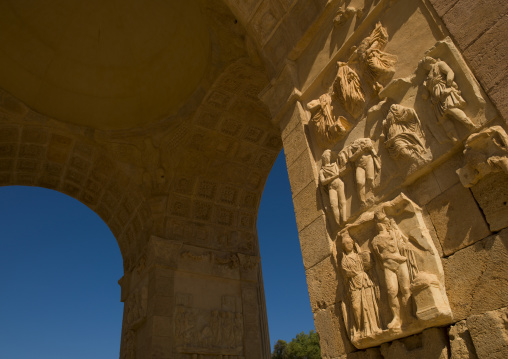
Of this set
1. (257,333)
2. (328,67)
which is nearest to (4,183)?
(257,333)

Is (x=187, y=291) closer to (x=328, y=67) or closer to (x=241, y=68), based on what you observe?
(x=241, y=68)

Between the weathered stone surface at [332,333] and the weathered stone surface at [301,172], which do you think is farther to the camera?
the weathered stone surface at [301,172]

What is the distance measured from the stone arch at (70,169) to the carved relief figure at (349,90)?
761 centimetres

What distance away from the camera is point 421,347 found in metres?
3.44

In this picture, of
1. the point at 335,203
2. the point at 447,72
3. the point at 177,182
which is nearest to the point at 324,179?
the point at 335,203

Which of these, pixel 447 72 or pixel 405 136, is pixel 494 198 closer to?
pixel 405 136

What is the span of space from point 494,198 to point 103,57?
1019 centimetres

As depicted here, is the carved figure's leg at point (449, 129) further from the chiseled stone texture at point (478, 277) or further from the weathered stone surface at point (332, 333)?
the weathered stone surface at point (332, 333)

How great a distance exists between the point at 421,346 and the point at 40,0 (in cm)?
1057

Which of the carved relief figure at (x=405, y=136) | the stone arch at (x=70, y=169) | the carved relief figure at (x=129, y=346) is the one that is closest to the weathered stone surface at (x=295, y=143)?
the carved relief figure at (x=405, y=136)

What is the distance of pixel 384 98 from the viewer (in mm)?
4352

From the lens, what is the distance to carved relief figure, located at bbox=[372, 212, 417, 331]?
3.55m

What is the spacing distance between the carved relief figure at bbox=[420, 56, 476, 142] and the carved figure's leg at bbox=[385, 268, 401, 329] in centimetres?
134

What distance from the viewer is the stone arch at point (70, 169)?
1036 cm
